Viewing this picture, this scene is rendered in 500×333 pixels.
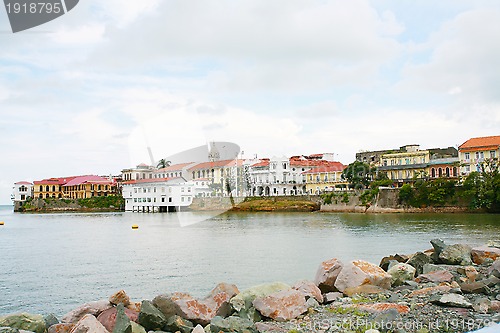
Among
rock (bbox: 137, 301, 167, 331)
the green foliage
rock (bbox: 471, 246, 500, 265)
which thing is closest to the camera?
rock (bbox: 137, 301, 167, 331)

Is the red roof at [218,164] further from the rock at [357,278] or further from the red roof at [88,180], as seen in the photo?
the rock at [357,278]

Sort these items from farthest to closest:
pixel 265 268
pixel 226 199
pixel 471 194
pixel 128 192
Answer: pixel 128 192 < pixel 226 199 < pixel 471 194 < pixel 265 268

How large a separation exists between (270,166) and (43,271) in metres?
69.4

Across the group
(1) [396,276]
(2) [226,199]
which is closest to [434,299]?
(1) [396,276]

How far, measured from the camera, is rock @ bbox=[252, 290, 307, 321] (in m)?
8.83

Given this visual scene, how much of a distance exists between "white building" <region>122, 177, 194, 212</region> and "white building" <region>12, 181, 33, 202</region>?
46.5m

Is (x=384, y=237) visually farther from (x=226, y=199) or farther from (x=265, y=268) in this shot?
(x=226, y=199)

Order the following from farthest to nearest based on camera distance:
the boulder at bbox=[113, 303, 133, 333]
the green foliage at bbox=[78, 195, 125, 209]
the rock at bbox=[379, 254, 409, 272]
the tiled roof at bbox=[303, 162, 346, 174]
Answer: the green foliage at bbox=[78, 195, 125, 209], the tiled roof at bbox=[303, 162, 346, 174], the rock at bbox=[379, 254, 409, 272], the boulder at bbox=[113, 303, 133, 333]

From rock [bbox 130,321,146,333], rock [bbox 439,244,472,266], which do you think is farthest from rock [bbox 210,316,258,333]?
rock [bbox 439,244,472,266]

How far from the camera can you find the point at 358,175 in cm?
7338

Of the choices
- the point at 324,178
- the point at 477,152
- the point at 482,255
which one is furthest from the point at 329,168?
the point at 482,255

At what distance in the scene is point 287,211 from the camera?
244 ft

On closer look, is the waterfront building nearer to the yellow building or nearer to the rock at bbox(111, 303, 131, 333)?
the yellow building

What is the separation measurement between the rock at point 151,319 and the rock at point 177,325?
9 centimetres
